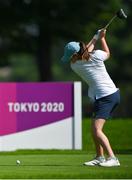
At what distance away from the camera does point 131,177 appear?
11922 millimetres

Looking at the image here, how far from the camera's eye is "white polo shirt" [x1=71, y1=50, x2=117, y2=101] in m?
13.3

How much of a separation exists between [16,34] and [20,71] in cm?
Answer: 5553

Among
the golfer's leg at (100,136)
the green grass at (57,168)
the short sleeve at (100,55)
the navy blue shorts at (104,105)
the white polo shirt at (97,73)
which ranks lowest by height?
the green grass at (57,168)

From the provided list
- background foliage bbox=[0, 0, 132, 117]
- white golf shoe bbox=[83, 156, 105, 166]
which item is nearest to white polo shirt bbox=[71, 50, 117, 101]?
white golf shoe bbox=[83, 156, 105, 166]

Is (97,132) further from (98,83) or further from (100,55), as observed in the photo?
(100,55)

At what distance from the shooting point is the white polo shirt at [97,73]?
13.3 meters

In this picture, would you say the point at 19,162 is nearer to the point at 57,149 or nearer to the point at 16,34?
the point at 57,149

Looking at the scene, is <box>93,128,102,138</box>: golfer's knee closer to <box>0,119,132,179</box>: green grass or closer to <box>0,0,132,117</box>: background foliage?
<box>0,119,132,179</box>: green grass

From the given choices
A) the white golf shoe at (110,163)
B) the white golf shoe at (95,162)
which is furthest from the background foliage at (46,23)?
the white golf shoe at (110,163)

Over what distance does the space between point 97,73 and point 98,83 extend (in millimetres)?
145

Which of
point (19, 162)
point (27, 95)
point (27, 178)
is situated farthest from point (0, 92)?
point (27, 178)

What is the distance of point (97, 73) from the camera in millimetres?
13367

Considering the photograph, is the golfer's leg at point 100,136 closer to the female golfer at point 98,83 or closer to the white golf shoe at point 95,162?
the female golfer at point 98,83

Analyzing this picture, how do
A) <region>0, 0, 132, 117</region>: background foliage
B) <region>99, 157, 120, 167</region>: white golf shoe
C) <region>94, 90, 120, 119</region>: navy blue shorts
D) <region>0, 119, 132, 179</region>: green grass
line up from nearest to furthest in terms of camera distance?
<region>0, 119, 132, 179</region>: green grass < <region>99, 157, 120, 167</region>: white golf shoe < <region>94, 90, 120, 119</region>: navy blue shorts < <region>0, 0, 132, 117</region>: background foliage
